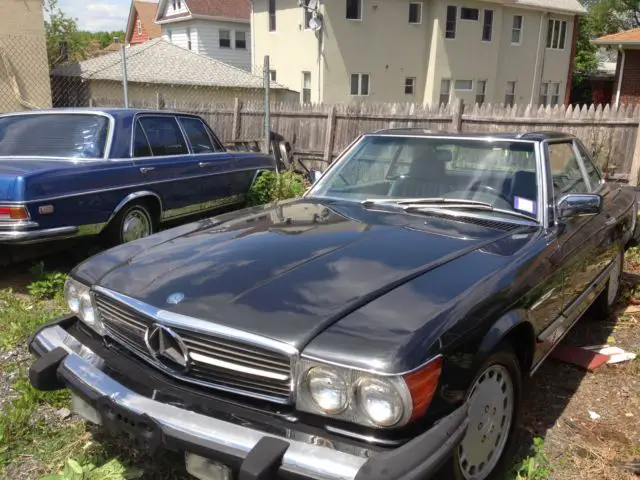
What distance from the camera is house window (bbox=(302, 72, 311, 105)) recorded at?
22.9 m

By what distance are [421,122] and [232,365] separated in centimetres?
924

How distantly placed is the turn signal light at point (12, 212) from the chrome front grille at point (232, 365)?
3.01m

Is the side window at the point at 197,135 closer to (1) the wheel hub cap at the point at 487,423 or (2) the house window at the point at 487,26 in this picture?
(1) the wheel hub cap at the point at 487,423

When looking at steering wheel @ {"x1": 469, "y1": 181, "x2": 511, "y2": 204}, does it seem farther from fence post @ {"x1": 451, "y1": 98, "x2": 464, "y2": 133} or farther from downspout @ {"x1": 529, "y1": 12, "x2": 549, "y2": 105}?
downspout @ {"x1": 529, "y1": 12, "x2": 549, "y2": 105}

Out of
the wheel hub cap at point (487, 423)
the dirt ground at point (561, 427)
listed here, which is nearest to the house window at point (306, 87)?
the dirt ground at point (561, 427)

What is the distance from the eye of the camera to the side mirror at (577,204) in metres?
3.37

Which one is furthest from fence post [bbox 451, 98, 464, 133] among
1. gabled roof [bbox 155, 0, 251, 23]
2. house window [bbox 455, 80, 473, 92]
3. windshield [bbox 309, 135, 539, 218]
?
gabled roof [bbox 155, 0, 251, 23]

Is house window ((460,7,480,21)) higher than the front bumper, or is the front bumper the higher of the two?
house window ((460,7,480,21))

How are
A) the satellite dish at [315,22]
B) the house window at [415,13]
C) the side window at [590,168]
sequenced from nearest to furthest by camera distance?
the side window at [590,168]
the satellite dish at [315,22]
the house window at [415,13]

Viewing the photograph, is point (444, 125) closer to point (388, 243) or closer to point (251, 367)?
point (388, 243)

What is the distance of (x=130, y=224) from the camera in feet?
20.3

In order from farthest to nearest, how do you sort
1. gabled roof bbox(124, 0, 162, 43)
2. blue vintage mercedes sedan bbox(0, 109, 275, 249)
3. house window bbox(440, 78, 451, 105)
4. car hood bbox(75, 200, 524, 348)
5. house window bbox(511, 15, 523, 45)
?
gabled roof bbox(124, 0, 162, 43) < house window bbox(511, 15, 523, 45) < house window bbox(440, 78, 451, 105) < blue vintage mercedes sedan bbox(0, 109, 275, 249) < car hood bbox(75, 200, 524, 348)

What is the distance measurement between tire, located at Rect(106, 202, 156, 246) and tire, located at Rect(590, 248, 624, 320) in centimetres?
454

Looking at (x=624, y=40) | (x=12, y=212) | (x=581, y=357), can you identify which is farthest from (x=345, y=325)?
(x=624, y=40)
